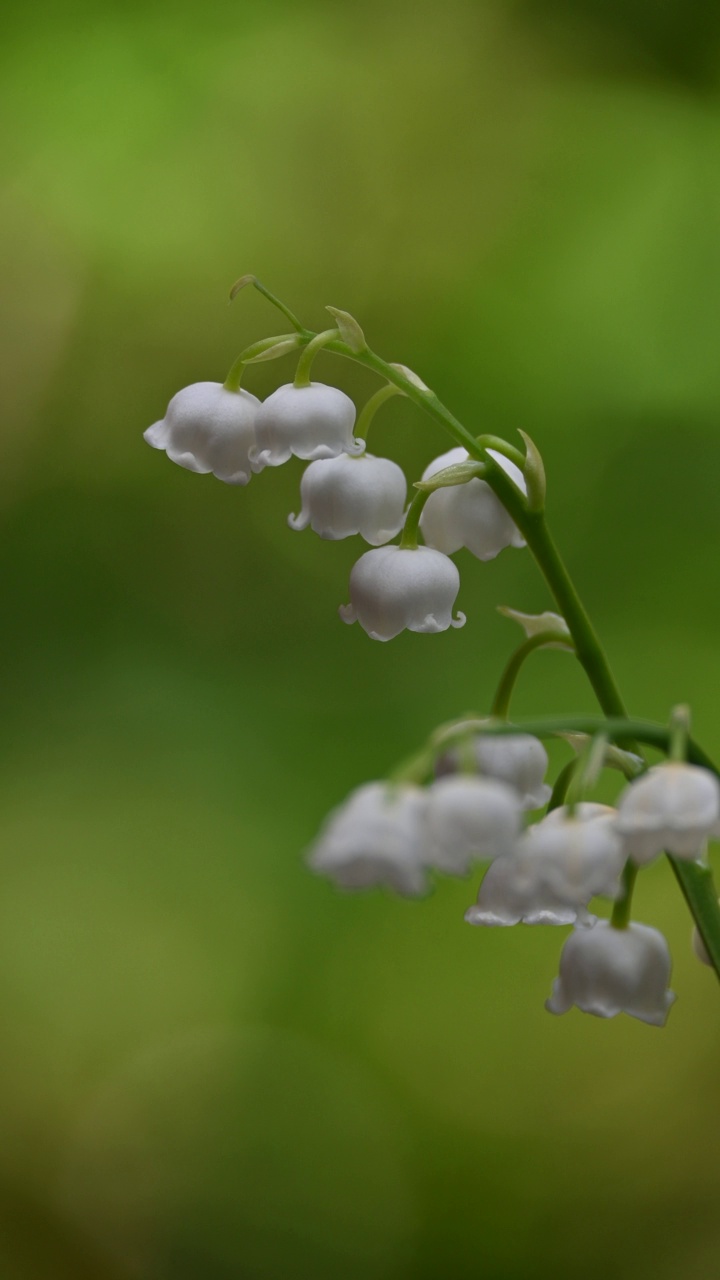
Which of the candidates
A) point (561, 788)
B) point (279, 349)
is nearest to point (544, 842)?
point (561, 788)

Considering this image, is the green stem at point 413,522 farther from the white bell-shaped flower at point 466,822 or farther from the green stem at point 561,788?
the white bell-shaped flower at point 466,822

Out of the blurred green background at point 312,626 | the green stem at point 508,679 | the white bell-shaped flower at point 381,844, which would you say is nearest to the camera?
the white bell-shaped flower at point 381,844

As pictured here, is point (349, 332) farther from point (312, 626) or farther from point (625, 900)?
point (312, 626)

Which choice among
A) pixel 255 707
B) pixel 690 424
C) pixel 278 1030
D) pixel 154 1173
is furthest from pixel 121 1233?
pixel 690 424

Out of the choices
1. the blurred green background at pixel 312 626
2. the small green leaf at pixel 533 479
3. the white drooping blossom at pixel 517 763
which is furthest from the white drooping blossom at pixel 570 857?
the blurred green background at pixel 312 626

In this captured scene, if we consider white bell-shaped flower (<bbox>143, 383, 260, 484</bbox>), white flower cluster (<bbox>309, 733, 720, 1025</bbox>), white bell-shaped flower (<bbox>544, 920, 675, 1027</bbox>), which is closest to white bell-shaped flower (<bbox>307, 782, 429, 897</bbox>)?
white flower cluster (<bbox>309, 733, 720, 1025</bbox>)
